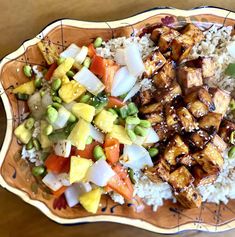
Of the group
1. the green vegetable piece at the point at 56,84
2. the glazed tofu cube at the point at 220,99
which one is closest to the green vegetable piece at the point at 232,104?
the glazed tofu cube at the point at 220,99

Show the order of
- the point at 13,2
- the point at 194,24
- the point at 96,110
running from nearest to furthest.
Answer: the point at 96,110, the point at 194,24, the point at 13,2

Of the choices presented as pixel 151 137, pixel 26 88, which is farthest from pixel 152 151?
pixel 26 88

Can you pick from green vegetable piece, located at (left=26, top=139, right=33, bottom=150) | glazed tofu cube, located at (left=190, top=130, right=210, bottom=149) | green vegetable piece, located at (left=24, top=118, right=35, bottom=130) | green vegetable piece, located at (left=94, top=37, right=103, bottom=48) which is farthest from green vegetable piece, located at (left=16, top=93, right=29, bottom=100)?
glazed tofu cube, located at (left=190, top=130, right=210, bottom=149)

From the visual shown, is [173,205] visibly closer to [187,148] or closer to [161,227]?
[161,227]

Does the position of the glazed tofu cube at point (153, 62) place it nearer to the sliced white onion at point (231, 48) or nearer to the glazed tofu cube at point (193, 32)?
the glazed tofu cube at point (193, 32)

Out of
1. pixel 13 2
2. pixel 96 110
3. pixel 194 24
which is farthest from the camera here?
pixel 13 2

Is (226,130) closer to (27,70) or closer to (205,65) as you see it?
(205,65)

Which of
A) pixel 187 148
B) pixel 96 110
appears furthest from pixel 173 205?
pixel 96 110
